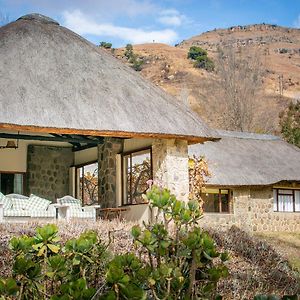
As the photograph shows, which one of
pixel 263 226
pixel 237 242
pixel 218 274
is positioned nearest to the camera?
pixel 218 274

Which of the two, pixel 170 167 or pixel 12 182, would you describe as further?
pixel 12 182

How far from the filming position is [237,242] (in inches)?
468

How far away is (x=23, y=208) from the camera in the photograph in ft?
43.5

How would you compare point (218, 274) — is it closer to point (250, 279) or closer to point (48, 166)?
point (250, 279)

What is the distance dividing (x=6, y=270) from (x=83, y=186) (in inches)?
335

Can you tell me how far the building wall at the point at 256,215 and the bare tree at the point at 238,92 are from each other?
11352 millimetres

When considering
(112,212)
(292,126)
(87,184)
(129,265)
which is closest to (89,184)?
(87,184)

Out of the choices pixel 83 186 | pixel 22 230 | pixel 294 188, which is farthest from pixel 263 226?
pixel 22 230

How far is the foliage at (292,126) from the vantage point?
96.3ft

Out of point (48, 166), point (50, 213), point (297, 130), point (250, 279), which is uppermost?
point (297, 130)

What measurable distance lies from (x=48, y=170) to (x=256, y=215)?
890 centimetres

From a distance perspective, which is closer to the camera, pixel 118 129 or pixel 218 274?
pixel 218 274

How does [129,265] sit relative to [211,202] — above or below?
below

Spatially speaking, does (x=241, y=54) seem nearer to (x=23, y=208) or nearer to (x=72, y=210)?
(x=72, y=210)
